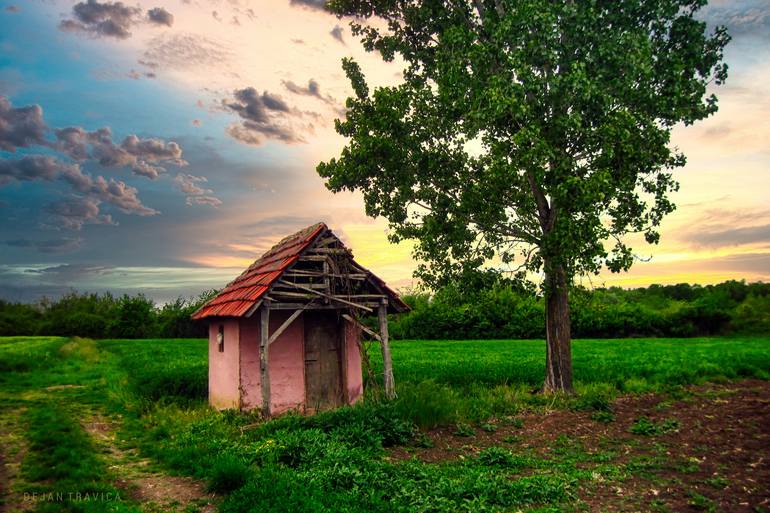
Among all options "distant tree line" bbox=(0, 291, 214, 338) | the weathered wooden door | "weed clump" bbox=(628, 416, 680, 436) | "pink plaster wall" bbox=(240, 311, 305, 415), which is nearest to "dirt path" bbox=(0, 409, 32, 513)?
"pink plaster wall" bbox=(240, 311, 305, 415)

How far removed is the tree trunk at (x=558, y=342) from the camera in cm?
1673

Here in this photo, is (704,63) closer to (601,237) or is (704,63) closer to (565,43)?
(565,43)

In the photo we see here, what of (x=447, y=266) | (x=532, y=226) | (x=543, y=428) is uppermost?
(x=532, y=226)

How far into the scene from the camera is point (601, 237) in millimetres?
14070

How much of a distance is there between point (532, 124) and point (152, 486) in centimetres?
1242

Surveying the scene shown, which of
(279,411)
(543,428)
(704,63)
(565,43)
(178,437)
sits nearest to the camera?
(178,437)

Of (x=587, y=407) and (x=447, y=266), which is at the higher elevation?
(x=447, y=266)

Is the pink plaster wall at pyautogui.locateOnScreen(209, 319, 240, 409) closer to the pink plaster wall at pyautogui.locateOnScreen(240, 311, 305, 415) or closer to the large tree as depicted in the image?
the pink plaster wall at pyautogui.locateOnScreen(240, 311, 305, 415)

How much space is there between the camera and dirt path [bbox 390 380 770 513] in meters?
8.06

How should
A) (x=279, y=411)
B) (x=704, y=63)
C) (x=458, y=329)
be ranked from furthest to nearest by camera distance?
(x=458, y=329)
(x=704, y=63)
(x=279, y=411)

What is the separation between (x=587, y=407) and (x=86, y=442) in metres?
13.5

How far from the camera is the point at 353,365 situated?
1591cm

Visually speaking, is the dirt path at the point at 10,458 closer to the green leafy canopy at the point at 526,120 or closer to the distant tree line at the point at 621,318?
the green leafy canopy at the point at 526,120

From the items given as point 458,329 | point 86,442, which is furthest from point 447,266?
point 458,329
